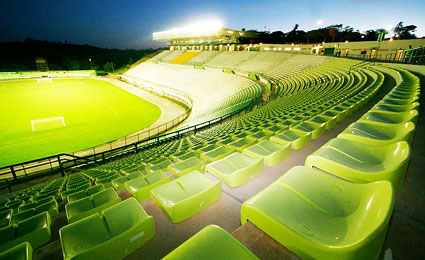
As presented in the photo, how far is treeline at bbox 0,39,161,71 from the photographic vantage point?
242 ft

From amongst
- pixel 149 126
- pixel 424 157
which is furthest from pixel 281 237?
pixel 149 126

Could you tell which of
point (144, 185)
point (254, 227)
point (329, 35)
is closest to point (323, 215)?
point (254, 227)

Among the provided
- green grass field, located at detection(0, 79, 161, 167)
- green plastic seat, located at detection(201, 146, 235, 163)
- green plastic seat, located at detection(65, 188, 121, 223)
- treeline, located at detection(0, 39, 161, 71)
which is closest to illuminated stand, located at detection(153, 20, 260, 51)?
treeline, located at detection(0, 39, 161, 71)

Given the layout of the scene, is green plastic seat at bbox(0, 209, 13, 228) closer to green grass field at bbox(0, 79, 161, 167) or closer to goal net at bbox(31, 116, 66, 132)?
green grass field at bbox(0, 79, 161, 167)

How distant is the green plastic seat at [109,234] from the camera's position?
6.12ft

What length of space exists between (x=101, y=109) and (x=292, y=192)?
101 ft

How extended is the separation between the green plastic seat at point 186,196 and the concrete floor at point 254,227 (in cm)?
16

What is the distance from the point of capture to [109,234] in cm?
213

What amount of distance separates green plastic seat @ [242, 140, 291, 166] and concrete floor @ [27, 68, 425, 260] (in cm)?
22

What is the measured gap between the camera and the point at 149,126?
2202 centimetres

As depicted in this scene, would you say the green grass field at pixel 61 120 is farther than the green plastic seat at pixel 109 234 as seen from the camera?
Yes

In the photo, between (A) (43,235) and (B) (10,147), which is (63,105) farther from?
(A) (43,235)

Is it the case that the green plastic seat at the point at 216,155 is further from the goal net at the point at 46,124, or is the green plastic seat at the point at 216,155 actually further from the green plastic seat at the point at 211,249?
the goal net at the point at 46,124

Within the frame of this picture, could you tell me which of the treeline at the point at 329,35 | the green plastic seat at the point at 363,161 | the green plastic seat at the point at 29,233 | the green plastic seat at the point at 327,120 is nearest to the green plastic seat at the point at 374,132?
the green plastic seat at the point at 363,161
